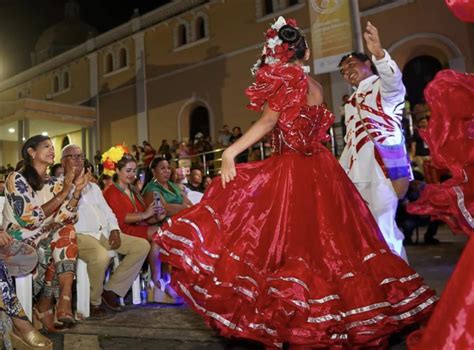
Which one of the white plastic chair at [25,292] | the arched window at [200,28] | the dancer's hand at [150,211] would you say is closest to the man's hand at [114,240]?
the dancer's hand at [150,211]

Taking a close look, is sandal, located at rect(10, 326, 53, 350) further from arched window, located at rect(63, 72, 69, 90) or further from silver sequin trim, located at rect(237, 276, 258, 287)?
arched window, located at rect(63, 72, 69, 90)

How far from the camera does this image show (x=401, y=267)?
2410 millimetres

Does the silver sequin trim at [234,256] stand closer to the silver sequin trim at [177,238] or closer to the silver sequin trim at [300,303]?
the silver sequin trim at [177,238]

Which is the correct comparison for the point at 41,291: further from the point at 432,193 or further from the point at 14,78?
the point at 14,78

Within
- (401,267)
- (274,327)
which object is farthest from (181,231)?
(401,267)

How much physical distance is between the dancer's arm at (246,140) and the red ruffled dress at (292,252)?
53 millimetres

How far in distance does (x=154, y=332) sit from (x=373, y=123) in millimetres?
2256

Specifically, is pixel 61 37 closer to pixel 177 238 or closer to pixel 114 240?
pixel 114 240

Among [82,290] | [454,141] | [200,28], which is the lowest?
[82,290]

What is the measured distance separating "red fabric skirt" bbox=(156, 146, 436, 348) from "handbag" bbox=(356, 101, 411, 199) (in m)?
0.77

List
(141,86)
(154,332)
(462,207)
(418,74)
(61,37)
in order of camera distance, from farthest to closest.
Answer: (61,37), (141,86), (418,74), (154,332), (462,207)

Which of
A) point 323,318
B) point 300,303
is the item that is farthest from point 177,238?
point 323,318

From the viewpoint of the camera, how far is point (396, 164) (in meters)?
3.30

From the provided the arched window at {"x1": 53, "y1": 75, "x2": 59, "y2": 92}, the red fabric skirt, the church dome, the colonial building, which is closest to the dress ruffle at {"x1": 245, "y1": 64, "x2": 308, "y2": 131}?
the red fabric skirt
